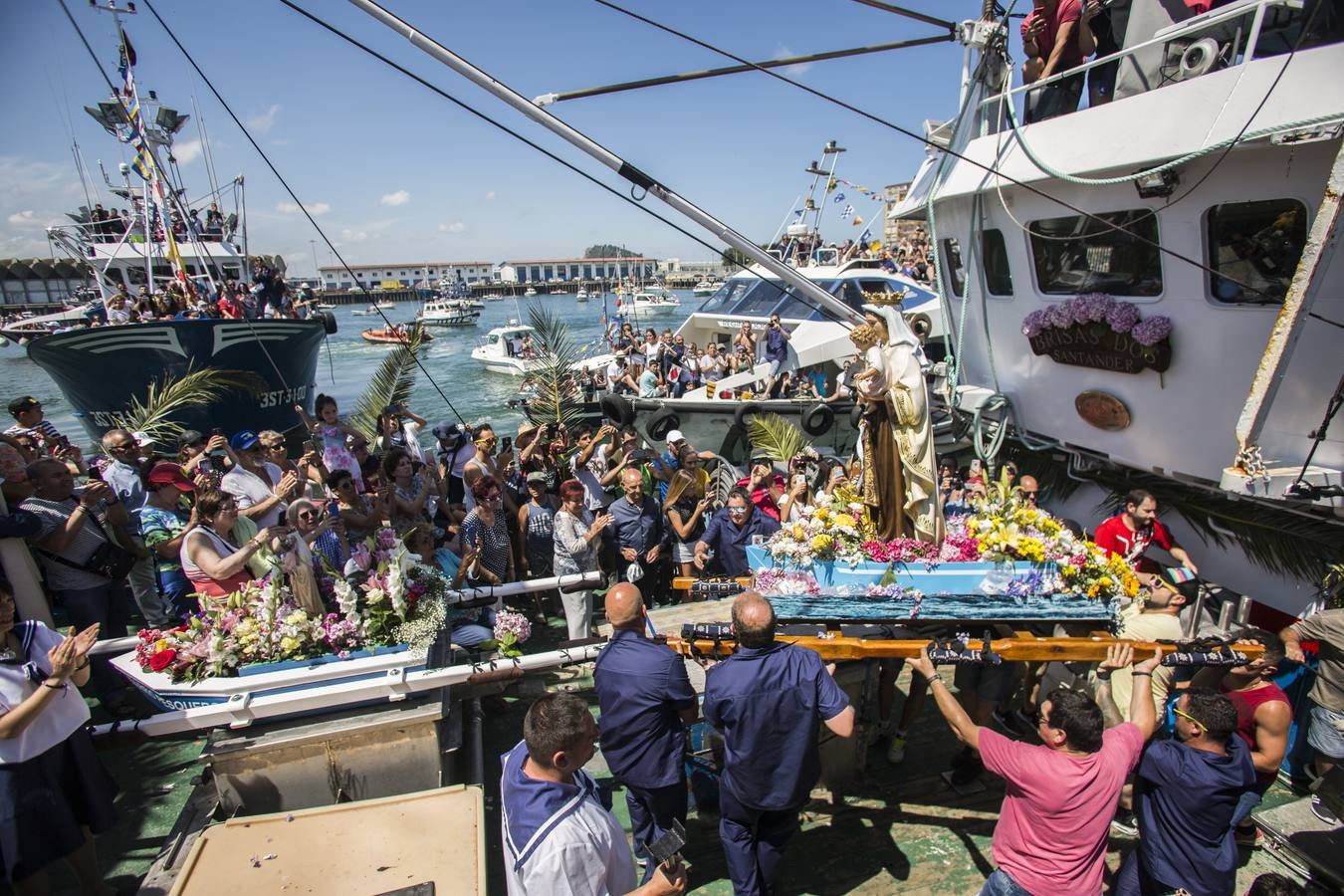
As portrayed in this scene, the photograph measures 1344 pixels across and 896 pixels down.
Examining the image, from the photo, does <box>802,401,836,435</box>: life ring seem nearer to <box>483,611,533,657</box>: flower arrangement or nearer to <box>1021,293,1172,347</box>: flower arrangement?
<box>1021,293,1172,347</box>: flower arrangement

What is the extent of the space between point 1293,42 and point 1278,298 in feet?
6.11

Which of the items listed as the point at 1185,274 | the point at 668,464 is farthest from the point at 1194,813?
the point at 668,464

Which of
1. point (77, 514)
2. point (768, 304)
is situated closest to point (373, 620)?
point (77, 514)

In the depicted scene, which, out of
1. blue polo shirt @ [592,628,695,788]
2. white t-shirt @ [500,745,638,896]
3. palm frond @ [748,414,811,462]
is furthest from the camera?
palm frond @ [748,414,811,462]

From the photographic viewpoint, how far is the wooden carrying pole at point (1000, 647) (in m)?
3.66

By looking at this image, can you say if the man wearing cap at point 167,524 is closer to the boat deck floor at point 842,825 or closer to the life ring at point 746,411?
the boat deck floor at point 842,825

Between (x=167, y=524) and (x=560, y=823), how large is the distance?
4587mm

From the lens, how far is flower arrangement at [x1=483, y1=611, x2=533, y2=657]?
470 centimetres

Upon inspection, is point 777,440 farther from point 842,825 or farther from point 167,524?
point 167,524

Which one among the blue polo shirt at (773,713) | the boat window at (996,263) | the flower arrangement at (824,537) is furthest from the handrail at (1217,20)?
the blue polo shirt at (773,713)

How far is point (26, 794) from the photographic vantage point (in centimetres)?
326

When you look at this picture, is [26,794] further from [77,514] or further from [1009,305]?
[1009,305]

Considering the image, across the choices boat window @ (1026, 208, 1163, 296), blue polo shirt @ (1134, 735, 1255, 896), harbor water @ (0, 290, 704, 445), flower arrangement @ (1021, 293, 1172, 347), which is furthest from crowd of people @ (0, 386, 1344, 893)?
harbor water @ (0, 290, 704, 445)

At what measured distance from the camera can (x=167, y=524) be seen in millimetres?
5328
